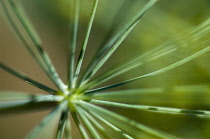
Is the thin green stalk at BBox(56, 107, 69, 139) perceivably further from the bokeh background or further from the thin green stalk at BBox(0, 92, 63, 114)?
the bokeh background

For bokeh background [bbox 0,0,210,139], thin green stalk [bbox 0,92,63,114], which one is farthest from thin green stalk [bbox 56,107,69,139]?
bokeh background [bbox 0,0,210,139]

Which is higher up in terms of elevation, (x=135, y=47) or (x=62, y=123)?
(x=135, y=47)

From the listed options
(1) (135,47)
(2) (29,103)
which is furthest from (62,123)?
(1) (135,47)

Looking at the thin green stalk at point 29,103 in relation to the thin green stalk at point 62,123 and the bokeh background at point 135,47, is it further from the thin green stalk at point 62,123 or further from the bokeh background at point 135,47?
the bokeh background at point 135,47

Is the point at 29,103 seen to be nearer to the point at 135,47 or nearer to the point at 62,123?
the point at 62,123

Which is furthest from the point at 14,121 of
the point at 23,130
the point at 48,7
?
the point at 48,7

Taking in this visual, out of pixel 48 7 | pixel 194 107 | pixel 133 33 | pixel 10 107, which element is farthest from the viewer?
pixel 48 7

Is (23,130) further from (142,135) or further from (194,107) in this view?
(194,107)

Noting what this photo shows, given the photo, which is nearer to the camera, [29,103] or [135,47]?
[29,103]
